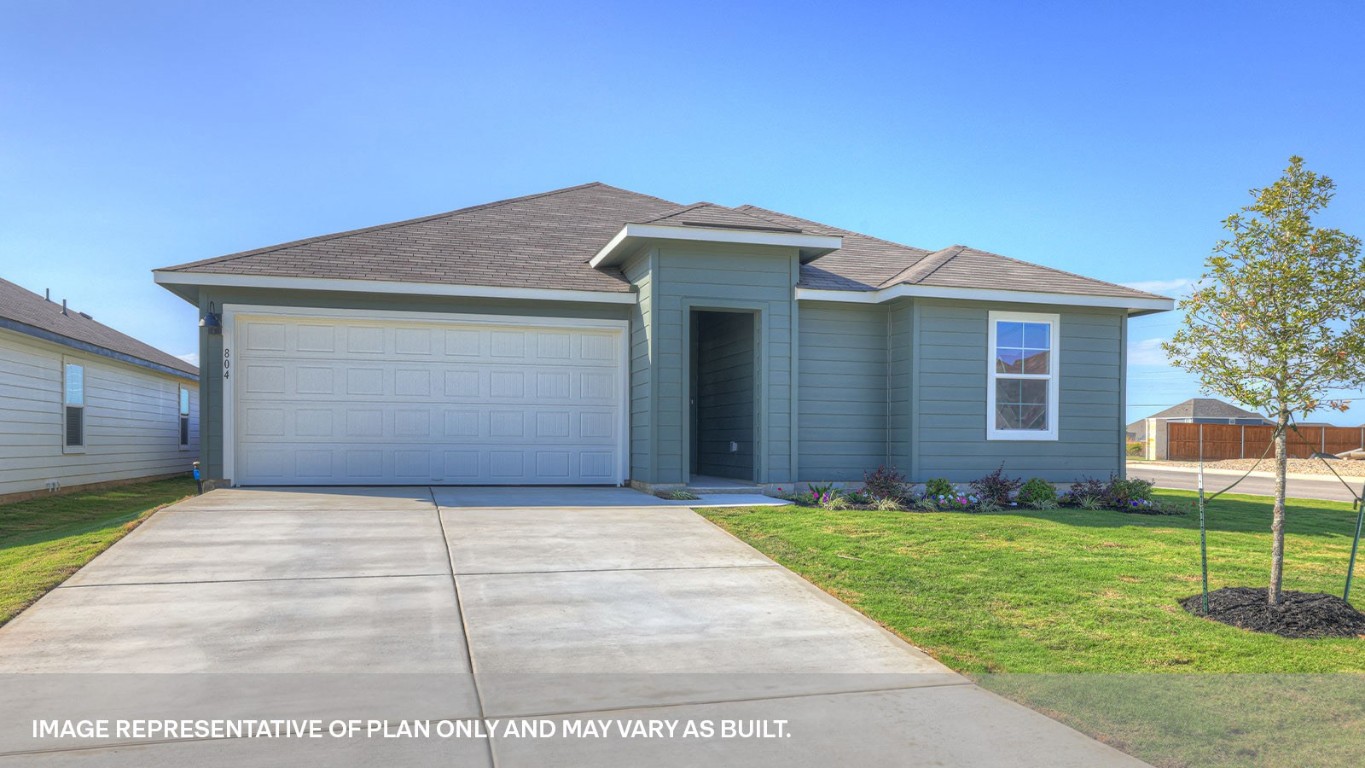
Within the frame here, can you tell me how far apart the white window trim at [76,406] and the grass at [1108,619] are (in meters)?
12.3

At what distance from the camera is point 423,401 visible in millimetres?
11961

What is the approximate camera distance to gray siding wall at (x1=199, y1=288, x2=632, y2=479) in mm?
11312

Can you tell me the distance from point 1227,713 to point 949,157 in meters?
10.4

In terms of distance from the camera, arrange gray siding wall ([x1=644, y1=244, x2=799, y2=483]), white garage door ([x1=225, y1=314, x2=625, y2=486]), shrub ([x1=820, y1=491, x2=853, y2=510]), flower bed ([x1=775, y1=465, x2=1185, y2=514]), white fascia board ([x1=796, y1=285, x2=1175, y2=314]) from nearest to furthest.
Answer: shrub ([x1=820, y1=491, x2=853, y2=510]) < flower bed ([x1=775, y1=465, x2=1185, y2=514]) < gray siding wall ([x1=644, y1=244, x2=799, y2=483]) < white garage door ([x1=225, y1=314, x2=625, y2=486]) < white fascia board ([x1=796, y1=285, x2=1175, y2=314])

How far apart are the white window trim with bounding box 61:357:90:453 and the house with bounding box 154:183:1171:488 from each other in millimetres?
5135

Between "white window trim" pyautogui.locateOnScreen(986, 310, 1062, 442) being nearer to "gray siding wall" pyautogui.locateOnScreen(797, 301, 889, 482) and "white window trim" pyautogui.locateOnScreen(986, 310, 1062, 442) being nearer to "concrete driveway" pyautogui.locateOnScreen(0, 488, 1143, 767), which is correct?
"gray siding wall" pyautogui.locateOnScreen(797, 301, 889, 482)

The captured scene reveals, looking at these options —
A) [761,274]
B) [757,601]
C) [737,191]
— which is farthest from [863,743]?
[737,191]

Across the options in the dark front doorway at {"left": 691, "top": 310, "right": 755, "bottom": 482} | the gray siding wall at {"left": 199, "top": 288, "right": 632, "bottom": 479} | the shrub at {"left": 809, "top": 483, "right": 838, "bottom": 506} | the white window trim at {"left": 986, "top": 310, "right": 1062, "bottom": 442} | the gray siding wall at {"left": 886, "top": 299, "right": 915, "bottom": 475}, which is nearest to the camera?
the shrub at {"left": 809, "top": 483, "right": 838, "bottom": 506}

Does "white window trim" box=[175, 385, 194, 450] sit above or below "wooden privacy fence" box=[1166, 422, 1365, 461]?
above

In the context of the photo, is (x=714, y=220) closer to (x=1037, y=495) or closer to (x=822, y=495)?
(x=822, y=495)

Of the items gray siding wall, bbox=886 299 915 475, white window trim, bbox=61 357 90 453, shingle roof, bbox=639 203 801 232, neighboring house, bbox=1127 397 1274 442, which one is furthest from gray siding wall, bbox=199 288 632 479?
neighboring house, bbox=1127 397 1274 442

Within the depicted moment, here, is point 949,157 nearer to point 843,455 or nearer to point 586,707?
point 843,455

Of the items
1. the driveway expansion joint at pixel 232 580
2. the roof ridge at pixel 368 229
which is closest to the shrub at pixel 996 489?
the driveway expansion joint at pixel 232 580

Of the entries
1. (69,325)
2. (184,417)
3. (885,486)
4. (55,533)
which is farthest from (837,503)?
(184,417)
